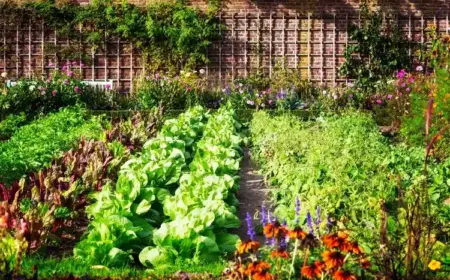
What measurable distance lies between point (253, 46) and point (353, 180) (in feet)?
32.9

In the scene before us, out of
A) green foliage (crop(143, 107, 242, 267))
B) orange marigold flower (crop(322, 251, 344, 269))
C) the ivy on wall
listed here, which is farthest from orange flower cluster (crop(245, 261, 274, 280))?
the ivy on wall

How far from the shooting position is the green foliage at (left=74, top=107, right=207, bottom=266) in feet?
13.8

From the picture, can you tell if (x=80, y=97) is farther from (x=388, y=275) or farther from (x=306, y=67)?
(x=388, y=275)

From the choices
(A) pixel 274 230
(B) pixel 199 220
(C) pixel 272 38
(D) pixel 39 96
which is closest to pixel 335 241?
(A) pixel 274 230

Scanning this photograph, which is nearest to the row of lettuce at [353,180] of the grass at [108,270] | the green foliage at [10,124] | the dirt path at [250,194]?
the dirt path at [250,194]

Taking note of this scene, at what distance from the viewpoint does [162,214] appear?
5.32 meters

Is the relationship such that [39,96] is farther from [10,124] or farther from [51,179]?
[51,179]

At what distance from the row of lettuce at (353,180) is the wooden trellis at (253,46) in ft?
23.8

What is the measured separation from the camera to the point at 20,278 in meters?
2.92

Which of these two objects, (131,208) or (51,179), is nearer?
(131,208)

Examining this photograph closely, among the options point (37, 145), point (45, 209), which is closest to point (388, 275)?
point (45, 209)

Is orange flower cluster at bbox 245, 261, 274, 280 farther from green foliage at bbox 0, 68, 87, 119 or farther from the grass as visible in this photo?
green foliage at bbox 0, 68, 87, 119

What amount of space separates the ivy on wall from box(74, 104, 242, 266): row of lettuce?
8.73 meters

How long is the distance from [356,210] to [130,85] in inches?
431
